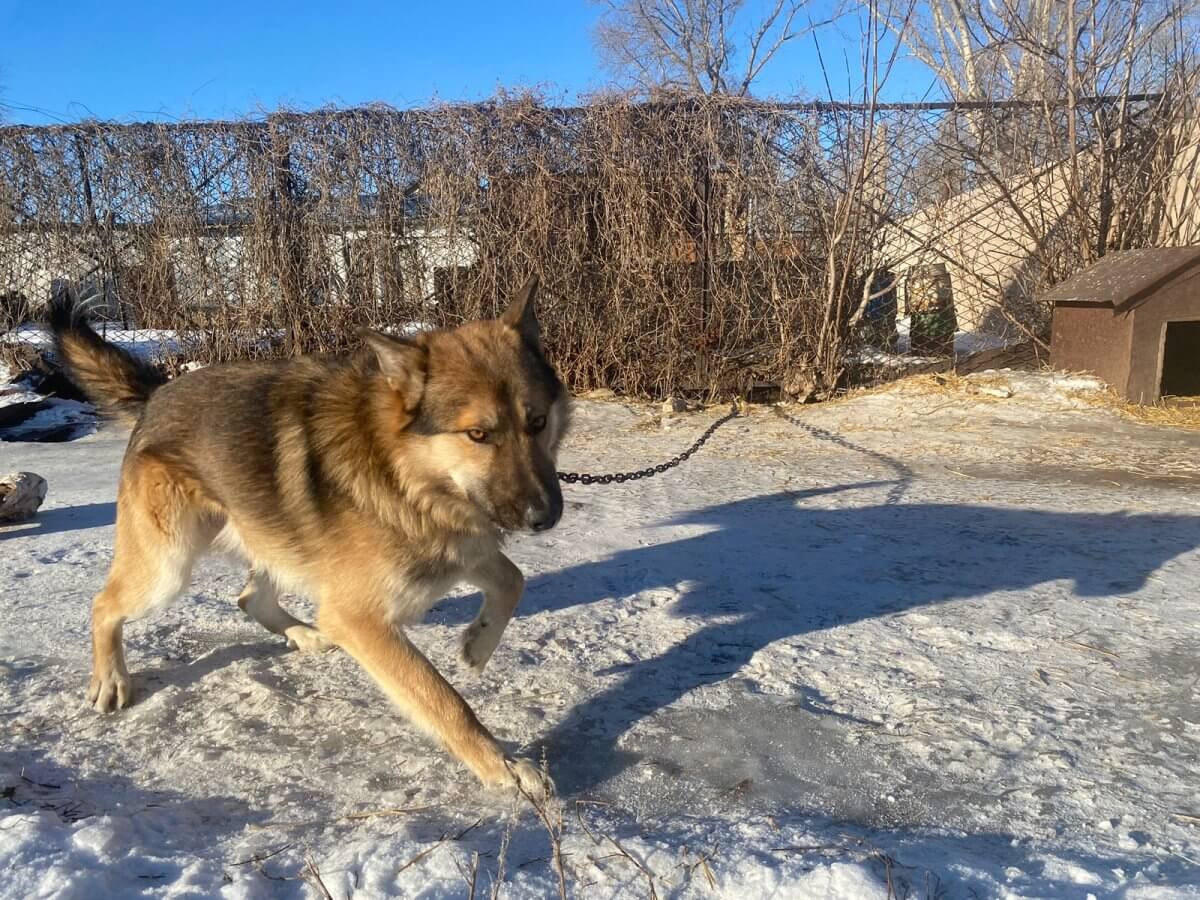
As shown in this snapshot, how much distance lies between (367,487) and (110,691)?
119 cm

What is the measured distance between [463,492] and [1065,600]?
2.70 meters

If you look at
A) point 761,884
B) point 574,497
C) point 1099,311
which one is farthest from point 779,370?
point 761,884

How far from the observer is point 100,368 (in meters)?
3.51

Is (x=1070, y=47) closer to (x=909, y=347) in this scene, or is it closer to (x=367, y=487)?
(x=909, y=347)

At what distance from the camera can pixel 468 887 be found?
5.97 feet

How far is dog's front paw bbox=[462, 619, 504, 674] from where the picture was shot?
9.93 ft

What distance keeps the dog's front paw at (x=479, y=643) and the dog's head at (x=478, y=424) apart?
476 millimetres

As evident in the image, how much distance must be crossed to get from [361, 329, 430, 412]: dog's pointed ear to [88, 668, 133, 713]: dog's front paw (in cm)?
145

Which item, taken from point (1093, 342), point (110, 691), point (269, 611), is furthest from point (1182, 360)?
point (110, 691)

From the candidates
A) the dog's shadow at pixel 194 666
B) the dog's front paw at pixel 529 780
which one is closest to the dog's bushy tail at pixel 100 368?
the dog's shadow at pixel 194 666

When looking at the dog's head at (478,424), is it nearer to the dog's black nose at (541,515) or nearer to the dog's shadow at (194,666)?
the dog's black nose at (541,515)

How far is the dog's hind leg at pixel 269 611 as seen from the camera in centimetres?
337

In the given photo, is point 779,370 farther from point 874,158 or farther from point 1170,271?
point 1170,271

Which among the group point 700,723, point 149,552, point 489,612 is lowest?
point 700,723
